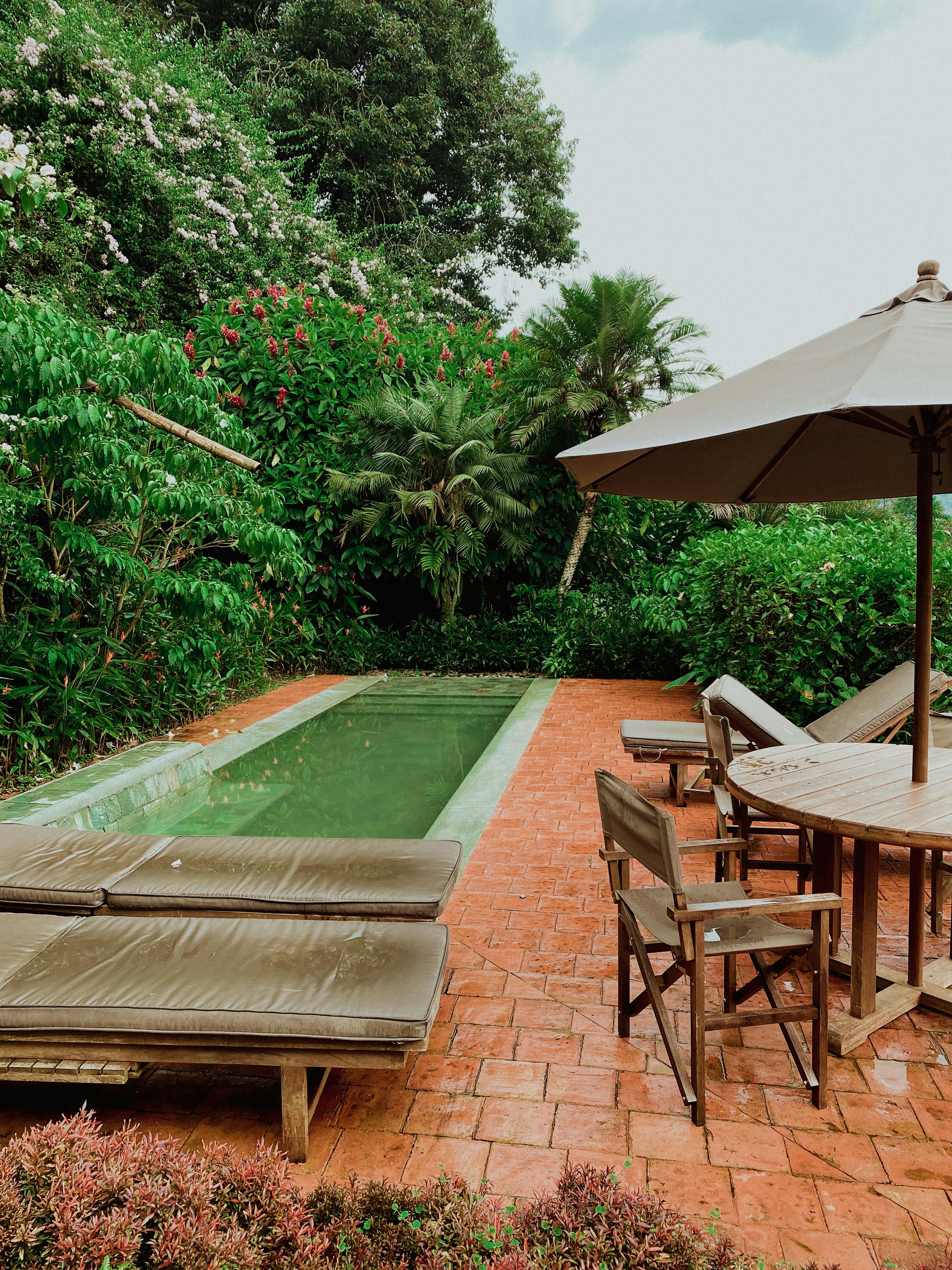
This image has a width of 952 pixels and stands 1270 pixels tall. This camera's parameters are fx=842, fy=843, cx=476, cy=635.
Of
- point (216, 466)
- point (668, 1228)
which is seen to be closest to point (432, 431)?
point (216, 466)

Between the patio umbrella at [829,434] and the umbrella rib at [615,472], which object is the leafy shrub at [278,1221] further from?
the umbrella rib at [615,472]

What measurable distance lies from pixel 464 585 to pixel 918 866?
887cm

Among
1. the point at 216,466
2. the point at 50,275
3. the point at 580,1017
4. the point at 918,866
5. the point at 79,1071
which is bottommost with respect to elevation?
the point at 580,1017

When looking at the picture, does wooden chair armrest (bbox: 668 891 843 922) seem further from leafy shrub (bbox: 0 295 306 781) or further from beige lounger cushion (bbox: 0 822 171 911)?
leafy shrub (bbox: 0 295 306 781)

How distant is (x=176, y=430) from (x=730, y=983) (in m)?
4.60

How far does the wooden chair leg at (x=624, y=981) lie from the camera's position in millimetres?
2855

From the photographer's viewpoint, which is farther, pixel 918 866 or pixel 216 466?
pixel 216 466

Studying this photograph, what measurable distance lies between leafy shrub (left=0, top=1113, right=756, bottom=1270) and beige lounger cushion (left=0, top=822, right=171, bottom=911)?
1252 millimetres

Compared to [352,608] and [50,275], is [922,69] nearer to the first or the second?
[352,608]

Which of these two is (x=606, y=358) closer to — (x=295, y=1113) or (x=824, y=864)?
(x=824, y=864)

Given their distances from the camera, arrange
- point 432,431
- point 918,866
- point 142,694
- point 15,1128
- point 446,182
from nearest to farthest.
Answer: point 15,1128
point 918,866
point 142,694
point 432,431
point 446,182

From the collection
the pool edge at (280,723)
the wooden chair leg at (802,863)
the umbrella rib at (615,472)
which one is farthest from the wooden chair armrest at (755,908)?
the pool edge at (280,723)

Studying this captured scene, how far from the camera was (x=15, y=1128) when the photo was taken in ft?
8.27

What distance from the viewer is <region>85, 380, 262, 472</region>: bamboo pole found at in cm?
533
